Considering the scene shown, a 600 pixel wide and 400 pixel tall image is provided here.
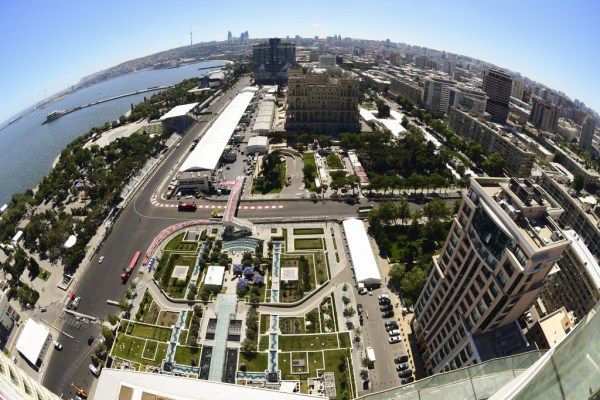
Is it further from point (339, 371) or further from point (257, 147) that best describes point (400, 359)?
point (257, 147)

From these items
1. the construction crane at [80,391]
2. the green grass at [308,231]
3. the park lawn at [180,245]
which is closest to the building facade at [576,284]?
the green grass at [308,231]

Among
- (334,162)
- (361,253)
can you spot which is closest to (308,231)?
(361,253)

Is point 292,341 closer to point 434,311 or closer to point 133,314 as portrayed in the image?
point 434,311

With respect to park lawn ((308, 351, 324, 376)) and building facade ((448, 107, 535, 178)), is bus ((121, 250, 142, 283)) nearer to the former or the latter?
park lawn ((308, 351, 324, 376))

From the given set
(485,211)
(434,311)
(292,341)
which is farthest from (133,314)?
(485,211)

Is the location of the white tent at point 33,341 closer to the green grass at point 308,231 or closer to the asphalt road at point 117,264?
the asphalt road at point 117,264
